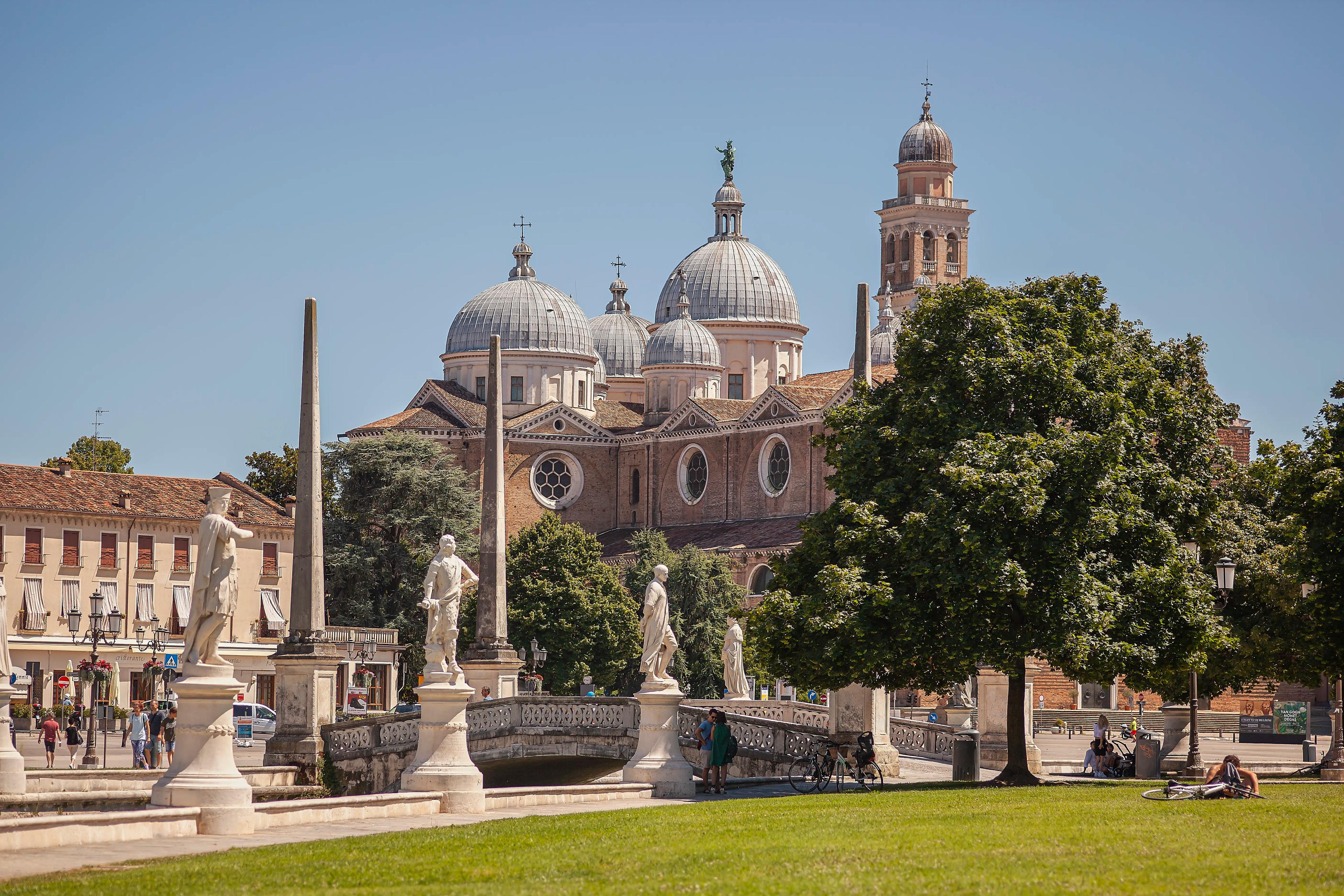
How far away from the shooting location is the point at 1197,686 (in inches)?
1196

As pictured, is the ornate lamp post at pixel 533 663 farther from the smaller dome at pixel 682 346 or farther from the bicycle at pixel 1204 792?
the smaller dome at pixel 682 346

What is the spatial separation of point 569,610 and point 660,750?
37.2 meters

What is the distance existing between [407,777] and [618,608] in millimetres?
41047

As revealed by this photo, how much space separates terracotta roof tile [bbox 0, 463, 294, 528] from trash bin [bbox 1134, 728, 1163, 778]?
39830mm

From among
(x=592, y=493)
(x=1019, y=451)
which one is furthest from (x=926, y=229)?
(x=1019, y=451)

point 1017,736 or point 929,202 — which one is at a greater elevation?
point 929,202

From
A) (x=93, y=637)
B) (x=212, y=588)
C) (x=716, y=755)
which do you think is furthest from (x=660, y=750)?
(x=93, y=637)

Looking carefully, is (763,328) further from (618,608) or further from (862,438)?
(862,438)

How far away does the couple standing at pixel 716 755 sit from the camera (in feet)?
86.8

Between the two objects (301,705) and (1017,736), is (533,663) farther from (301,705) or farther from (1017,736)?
(1017,736)

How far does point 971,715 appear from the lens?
136ft

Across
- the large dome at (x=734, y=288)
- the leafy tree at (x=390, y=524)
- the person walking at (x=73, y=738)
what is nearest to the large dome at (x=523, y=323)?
the large dome at (x=734, y=288)

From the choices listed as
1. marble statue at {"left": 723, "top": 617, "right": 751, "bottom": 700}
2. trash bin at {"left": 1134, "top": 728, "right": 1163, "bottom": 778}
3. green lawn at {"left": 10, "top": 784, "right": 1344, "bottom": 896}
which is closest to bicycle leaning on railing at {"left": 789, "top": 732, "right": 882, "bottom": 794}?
trash bin at {"left": 1134, "top": 728, "right": 1163, "bottom": 778}

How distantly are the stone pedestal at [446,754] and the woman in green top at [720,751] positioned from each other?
4.78m
